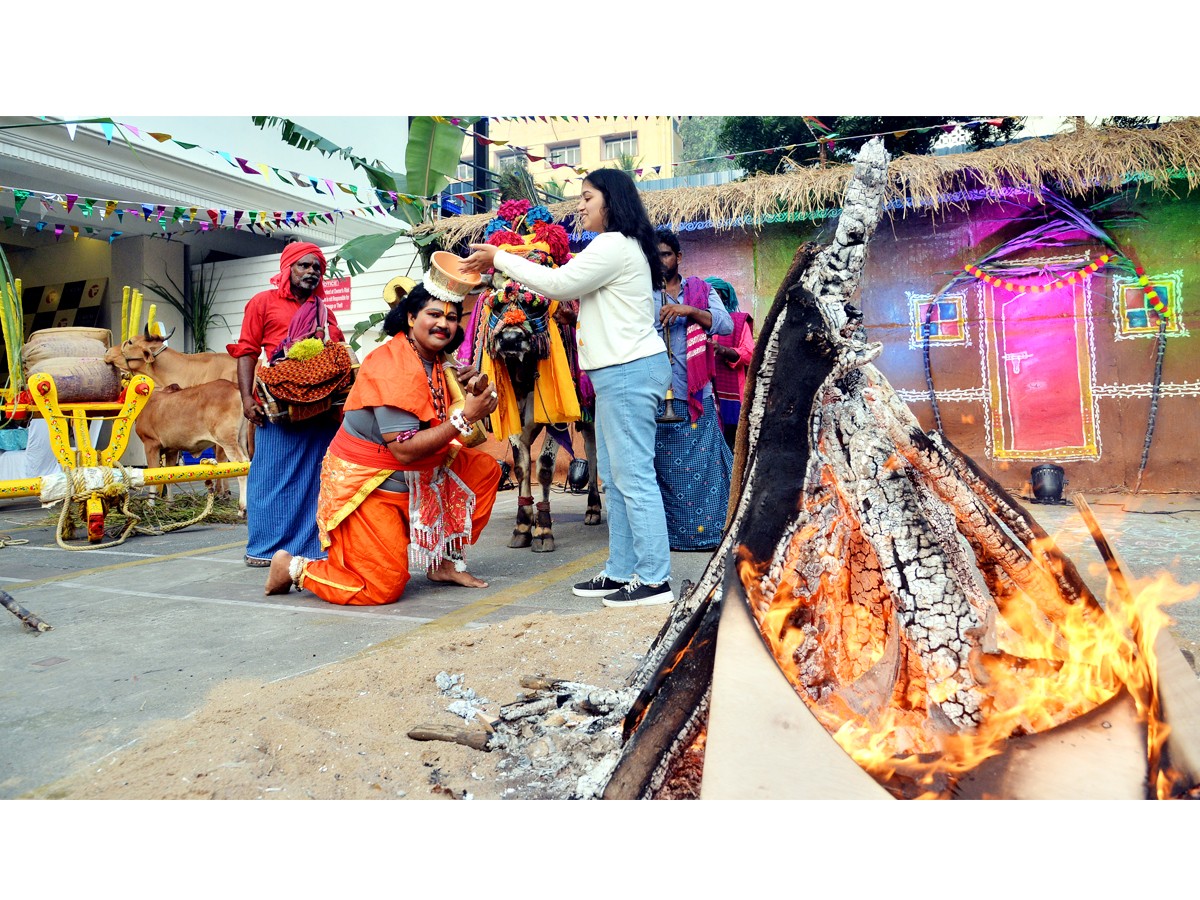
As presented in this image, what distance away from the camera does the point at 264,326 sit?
15.5ft

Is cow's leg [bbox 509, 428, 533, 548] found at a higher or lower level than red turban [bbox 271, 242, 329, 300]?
lower

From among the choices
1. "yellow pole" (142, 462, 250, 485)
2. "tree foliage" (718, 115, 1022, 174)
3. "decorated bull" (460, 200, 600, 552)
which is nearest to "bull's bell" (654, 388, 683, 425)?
"decorated bull" (460, 200, 600, 552)

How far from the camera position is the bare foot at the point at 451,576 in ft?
13.6

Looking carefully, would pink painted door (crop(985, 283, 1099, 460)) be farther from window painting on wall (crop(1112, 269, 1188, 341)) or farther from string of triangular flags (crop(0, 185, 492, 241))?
string of triangular flags (crop(0, 185, 492, 241))

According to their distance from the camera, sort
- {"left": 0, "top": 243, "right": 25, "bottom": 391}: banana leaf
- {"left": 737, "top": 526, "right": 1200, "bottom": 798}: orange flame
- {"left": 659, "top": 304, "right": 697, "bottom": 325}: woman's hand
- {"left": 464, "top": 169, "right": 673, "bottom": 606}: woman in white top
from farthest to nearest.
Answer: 1. {"left": 0, "top": 243, "right": 25, "bottom": 391}: banana leaf
2. {"left": 659, "top": 304, "right": 697, "bottom": 325}: woman's hand
3. {"left": 464, "top": 169, "right": 673, "bottom": 606}: woman in white top
4. {"left": 737, "top": 526, "right": 1200, "bottom": 798}: orange flame

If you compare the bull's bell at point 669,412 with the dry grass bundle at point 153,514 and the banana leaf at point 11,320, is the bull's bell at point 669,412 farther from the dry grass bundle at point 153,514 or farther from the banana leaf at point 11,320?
the dry grass bundle at point 153,514

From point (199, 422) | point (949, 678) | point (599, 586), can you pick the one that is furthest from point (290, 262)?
point (949, 678)

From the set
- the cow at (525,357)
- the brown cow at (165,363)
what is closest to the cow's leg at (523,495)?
the cow at (525,357)

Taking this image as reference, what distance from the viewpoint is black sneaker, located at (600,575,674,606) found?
3.53 meters

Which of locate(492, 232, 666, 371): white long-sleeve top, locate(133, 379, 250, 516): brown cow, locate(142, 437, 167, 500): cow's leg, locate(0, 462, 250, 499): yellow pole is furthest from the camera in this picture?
locate(142, 437, 167, 500): cow's leg

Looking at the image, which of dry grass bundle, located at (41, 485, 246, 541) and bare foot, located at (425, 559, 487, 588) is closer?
bare foot, located at (425, 559, 487, 588)

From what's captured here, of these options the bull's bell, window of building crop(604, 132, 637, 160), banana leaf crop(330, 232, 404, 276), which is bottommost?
the bull's bell

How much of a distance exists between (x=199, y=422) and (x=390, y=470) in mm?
4037

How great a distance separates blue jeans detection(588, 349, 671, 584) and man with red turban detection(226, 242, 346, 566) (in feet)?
6.60
